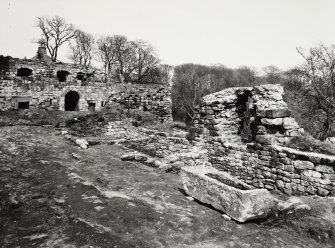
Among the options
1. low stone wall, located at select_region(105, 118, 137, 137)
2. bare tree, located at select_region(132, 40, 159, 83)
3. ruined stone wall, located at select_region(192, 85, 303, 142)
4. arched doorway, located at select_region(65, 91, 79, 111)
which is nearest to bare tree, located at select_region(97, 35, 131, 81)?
bare tree, located at select_region(132, 40, 159, 83)

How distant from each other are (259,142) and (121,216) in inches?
170

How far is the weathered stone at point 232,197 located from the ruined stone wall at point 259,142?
1.92 meters

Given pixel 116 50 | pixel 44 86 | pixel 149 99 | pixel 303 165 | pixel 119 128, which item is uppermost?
pixel 116 50

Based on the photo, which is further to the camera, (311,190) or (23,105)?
(23,105)

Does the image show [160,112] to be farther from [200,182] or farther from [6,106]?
[200,182]

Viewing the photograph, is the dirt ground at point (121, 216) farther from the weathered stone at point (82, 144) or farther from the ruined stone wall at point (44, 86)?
the ruined stone wall at point (44, 86)

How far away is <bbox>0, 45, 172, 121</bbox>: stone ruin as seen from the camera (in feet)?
55.2

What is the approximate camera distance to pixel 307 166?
5488mm

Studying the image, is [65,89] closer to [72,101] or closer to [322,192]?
[72,101]

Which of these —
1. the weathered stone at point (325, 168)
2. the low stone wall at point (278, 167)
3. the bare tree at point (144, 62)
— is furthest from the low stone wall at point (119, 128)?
the bare tree at point (144, 62)

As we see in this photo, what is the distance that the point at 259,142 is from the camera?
664cm

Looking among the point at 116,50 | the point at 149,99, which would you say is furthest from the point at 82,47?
the point at 149,99

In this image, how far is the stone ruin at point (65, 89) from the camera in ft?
55.2

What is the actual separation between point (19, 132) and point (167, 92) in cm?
938
